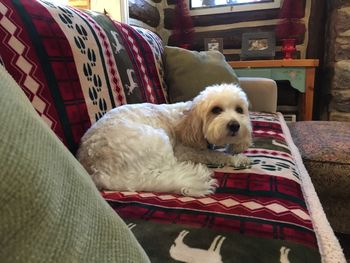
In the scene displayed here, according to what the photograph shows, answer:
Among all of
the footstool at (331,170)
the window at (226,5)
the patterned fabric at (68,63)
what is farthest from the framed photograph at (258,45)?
the patterned fabric at (68,63)

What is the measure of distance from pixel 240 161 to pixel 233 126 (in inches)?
5.9

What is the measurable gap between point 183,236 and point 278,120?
1430mm

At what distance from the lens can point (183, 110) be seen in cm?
142

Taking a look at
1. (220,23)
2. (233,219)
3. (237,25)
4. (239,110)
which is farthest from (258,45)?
(233,219)

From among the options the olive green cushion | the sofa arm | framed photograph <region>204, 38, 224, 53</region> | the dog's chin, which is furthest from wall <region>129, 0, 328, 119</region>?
the olive green cushion

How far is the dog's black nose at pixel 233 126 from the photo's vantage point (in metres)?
1.25

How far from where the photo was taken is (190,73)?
6.46 feet

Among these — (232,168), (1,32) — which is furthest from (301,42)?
(1,32)

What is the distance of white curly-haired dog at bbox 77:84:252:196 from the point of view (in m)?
0.95

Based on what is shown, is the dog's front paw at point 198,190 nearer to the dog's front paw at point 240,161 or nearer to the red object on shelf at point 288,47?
the dog's front paw at point 240,161

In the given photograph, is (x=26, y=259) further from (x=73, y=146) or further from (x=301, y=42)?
(x=301, y=42)

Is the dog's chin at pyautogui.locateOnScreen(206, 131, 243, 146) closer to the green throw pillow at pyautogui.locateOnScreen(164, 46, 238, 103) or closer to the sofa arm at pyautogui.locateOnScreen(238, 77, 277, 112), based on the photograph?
the green throw pillow at pyautogui.locateOnScreen(164, 46, 238, 103)

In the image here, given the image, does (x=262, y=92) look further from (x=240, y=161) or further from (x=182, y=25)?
(x=182, y=25)

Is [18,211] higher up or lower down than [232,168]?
higher up
